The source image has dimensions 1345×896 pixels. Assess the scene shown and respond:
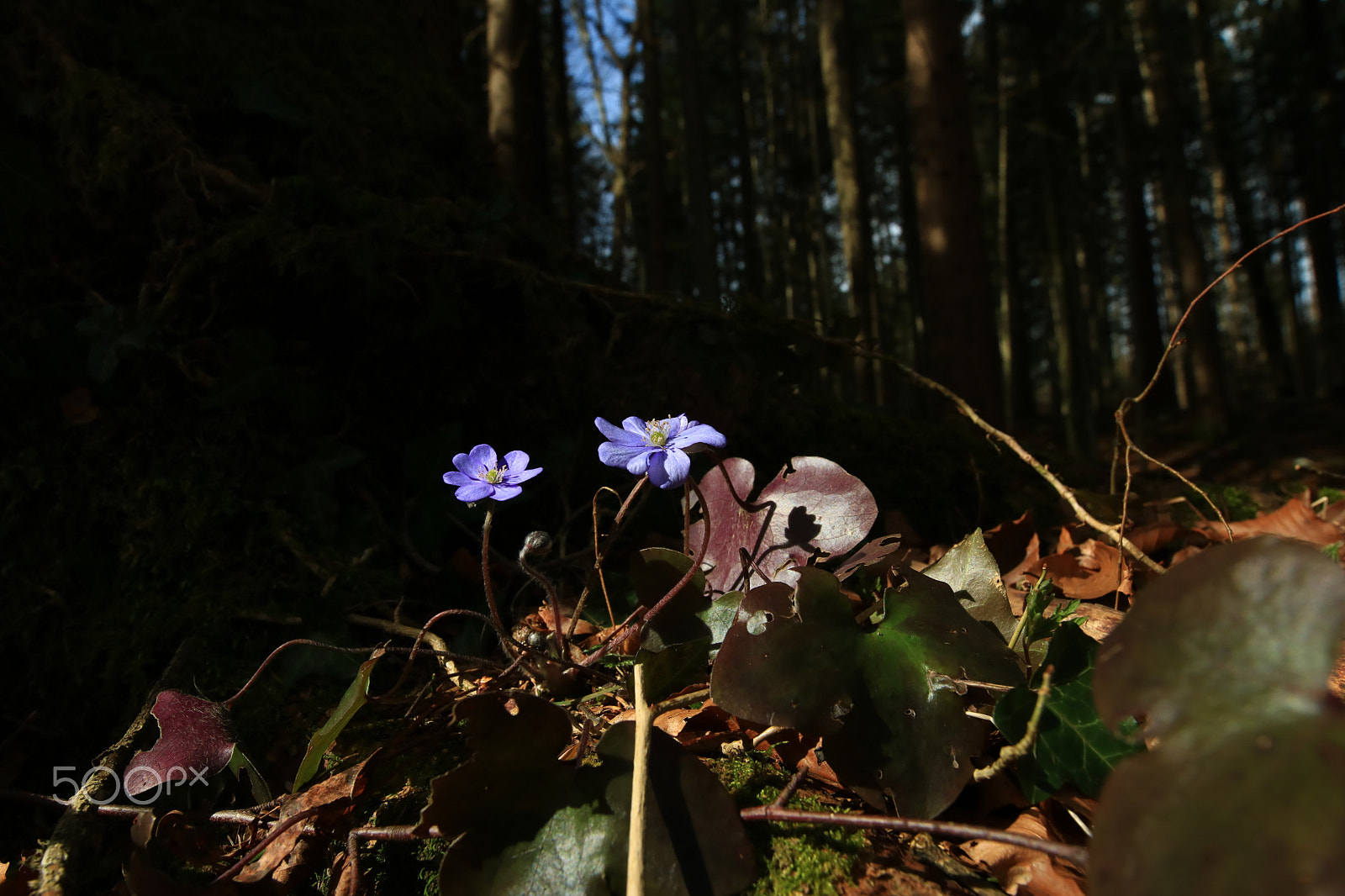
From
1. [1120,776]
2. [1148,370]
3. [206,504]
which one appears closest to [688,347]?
[206,504]

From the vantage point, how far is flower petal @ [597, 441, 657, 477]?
41.2 inches

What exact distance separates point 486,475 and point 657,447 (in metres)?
0.28

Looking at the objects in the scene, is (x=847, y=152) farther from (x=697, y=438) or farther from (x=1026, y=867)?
(x=1026, y=867)

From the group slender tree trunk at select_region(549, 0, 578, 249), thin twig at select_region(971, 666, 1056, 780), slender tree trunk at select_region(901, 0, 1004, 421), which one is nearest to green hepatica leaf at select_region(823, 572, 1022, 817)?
thin twig at select_region(971, 666, 1056, 780)

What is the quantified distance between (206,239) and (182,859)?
4.50ft

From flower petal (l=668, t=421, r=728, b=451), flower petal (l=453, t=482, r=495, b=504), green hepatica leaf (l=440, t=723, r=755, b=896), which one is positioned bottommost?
green hepatica leaf (l=440, t=723, r=755, b=896)

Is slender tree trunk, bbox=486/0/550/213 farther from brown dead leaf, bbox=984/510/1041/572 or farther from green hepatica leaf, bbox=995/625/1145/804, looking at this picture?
green hepatica leaf, bbox=995/625/1145/804

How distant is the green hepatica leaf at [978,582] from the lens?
1108 millimetres

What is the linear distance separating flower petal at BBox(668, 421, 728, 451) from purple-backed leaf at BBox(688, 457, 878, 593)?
0.35 ft

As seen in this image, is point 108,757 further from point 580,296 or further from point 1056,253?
point 1056,253

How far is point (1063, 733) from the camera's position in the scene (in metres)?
0.84

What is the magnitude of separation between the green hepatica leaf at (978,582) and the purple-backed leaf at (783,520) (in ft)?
0.48

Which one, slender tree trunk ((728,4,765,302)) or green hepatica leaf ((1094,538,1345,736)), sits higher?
slender tree trunk ((728,4,765,302))

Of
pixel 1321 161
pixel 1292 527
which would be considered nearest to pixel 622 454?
pixel 1292 527
